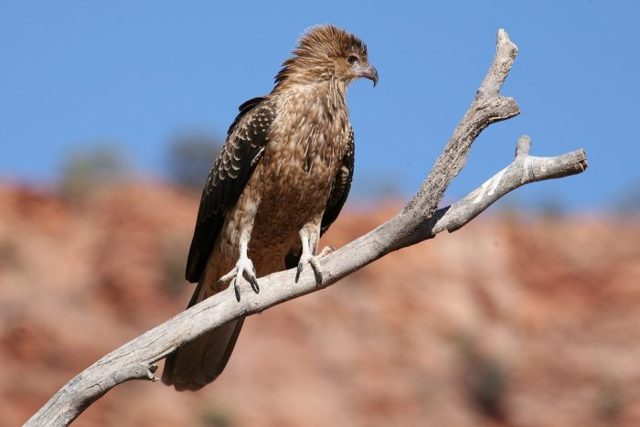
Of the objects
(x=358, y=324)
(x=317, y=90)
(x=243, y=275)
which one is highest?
(x=358, y=324)

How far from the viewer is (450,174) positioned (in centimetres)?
748

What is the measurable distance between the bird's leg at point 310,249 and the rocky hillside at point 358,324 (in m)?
14.7

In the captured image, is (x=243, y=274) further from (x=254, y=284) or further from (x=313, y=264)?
(x=313, y=264)

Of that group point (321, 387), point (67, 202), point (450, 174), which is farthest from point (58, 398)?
point (67, 202)

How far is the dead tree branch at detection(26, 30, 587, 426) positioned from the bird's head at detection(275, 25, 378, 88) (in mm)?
1921

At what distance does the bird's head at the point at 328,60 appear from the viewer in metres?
9.38

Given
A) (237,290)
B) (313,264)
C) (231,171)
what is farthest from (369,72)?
(237,290)

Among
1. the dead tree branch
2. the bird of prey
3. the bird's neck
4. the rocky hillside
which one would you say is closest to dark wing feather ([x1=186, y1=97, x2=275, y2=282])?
the bird of prey

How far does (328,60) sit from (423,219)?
228 centimetres

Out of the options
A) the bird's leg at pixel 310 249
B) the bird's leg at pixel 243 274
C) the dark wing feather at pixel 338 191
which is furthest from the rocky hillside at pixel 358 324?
the bird's leg at pixel 243 274

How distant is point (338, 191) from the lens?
9.55 m

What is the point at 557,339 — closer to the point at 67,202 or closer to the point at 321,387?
the point at 321,387

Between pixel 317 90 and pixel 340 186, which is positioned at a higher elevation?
pixel 317 90

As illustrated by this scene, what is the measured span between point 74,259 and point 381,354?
7228 millimetres
